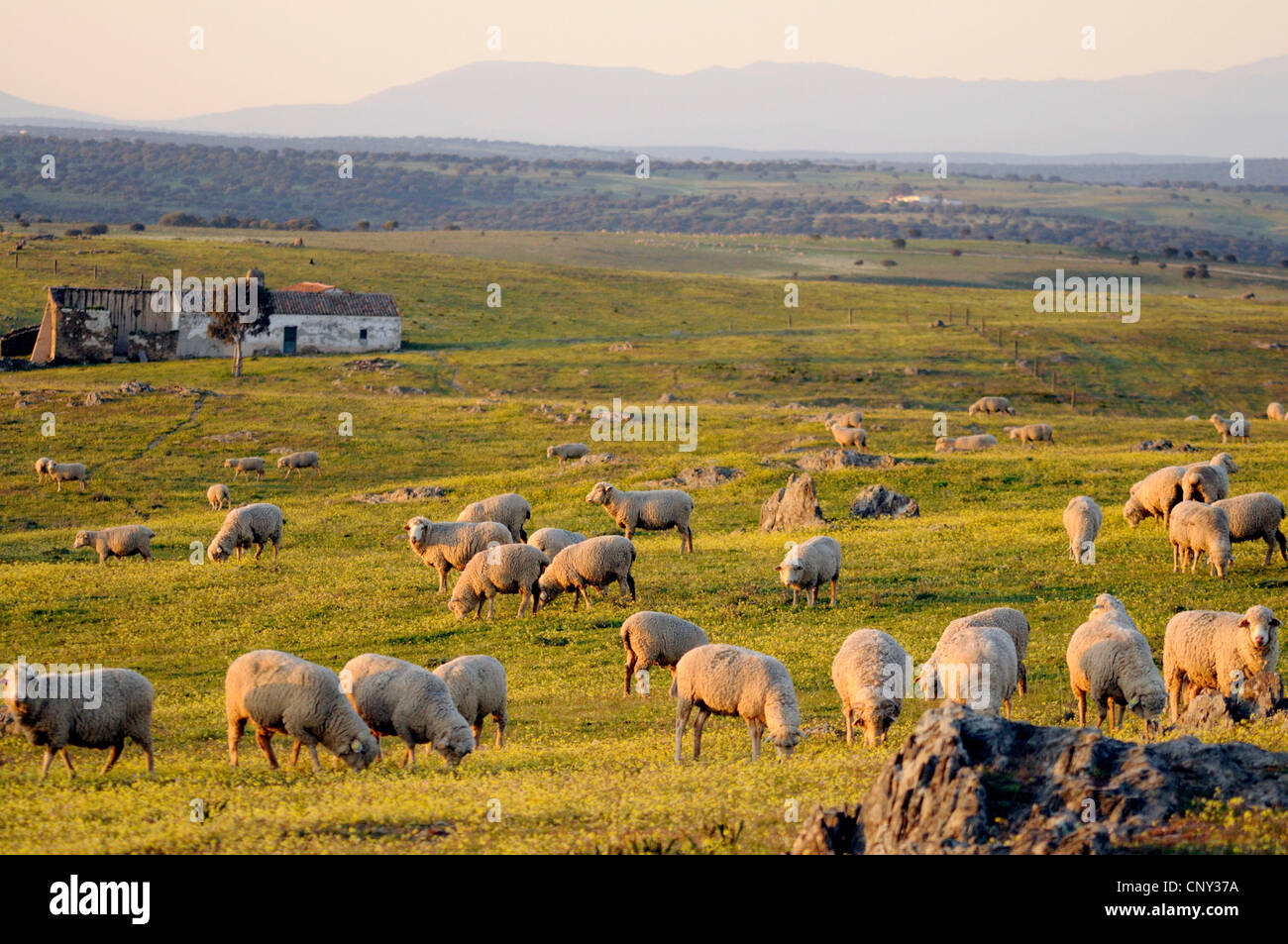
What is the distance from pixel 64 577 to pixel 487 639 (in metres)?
13.2

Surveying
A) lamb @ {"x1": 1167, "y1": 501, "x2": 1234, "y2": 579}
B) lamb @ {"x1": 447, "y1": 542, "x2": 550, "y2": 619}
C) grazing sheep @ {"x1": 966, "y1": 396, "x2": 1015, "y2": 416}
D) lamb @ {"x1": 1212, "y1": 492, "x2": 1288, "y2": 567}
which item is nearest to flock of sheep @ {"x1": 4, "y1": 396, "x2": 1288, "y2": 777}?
lamb @ {"x1": 447, "y1": 542, "x2": 550, "y2": 619}

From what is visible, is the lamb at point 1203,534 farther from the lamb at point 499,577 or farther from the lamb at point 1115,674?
the lamb at point 499,577

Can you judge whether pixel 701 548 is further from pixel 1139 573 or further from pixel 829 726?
pixel 829 726

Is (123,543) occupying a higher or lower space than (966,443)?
lower

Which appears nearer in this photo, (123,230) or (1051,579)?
(1051,579)

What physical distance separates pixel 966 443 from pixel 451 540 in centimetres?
2649

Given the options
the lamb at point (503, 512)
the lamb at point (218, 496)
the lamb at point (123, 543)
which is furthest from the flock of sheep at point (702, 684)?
the lamb at point (218, 496)

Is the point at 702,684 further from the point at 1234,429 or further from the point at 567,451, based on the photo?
the point at 1234,429

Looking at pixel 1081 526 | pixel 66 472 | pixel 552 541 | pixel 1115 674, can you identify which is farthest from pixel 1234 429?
pixel 66 472

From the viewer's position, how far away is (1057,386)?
239 ft

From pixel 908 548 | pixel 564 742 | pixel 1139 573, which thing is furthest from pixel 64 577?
pixel 1139 573

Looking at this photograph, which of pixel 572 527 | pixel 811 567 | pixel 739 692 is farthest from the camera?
pixel 572 527

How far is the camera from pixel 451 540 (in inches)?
1121
